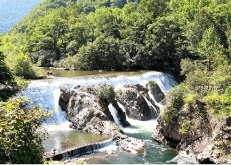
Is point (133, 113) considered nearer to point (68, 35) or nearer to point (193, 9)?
point (193, 9)

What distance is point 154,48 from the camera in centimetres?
3300

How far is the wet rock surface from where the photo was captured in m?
14.0

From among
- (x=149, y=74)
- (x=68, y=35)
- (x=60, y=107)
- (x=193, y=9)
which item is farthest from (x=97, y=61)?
(x=193, y=9)

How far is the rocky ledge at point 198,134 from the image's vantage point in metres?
10.8

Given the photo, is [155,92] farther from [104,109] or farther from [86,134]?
[86,134]

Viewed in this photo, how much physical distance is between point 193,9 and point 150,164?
107 feet

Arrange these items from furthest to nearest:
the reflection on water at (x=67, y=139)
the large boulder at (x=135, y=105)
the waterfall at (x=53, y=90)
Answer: the large boulder at (x=135, y=105)
the waterfall at (x=53, y=90)
the reflection on water at (x=67, y=139)

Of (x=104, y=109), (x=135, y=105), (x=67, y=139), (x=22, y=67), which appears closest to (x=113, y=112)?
(x=104, y=109)

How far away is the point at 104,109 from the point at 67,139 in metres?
4.18

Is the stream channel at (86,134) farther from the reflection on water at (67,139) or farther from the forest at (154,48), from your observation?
the forest at (154,48)

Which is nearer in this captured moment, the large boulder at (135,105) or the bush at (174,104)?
the bush at (174,104)

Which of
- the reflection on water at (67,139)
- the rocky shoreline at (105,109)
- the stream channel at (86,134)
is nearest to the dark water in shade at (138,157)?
the stream channel at (86,134)

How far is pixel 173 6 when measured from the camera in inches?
1887

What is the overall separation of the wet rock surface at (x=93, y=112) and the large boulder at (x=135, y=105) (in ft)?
6.09
